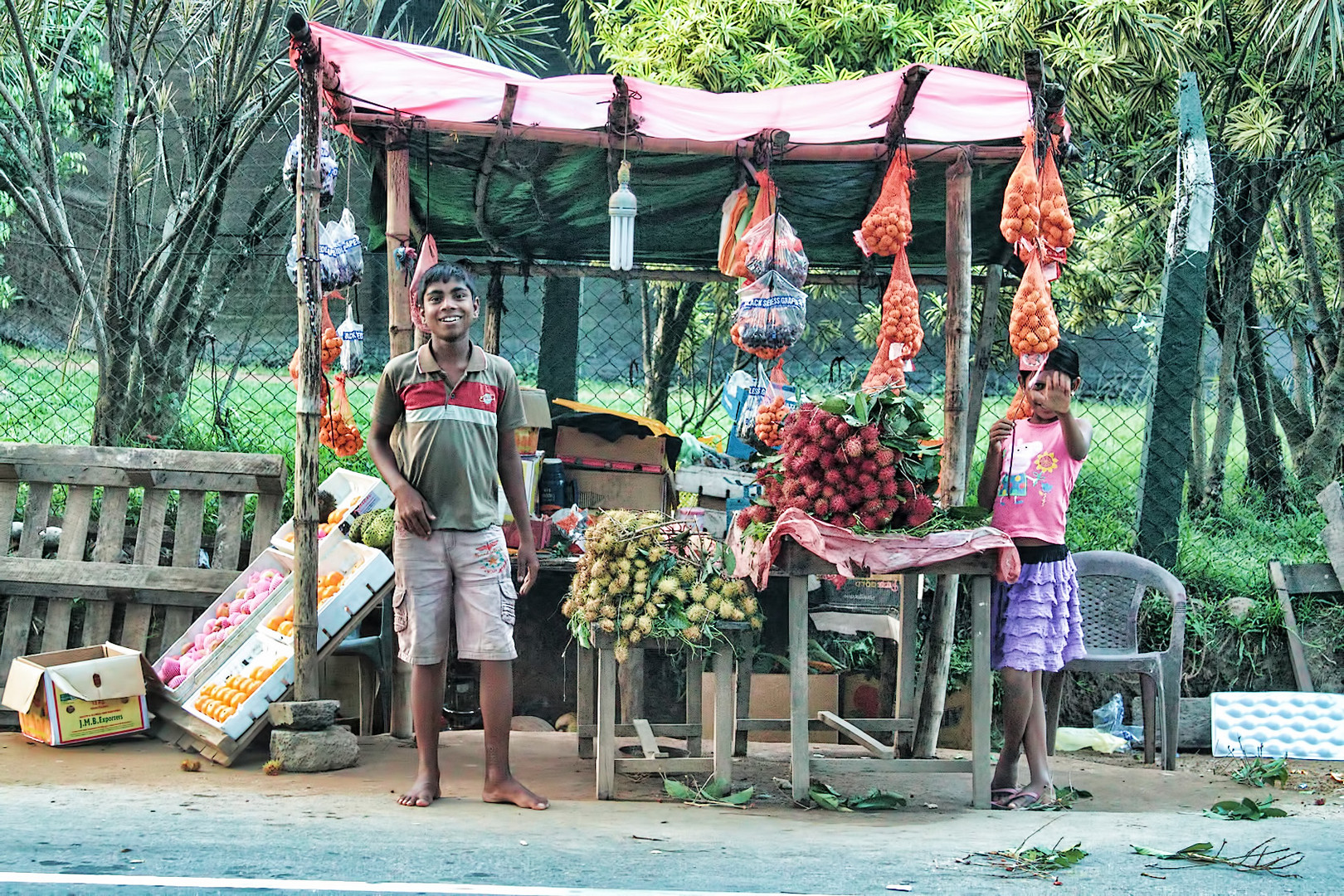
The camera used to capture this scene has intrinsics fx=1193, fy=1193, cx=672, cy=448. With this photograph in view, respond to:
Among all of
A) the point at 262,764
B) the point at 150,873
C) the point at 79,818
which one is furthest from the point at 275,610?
the point at 150,873

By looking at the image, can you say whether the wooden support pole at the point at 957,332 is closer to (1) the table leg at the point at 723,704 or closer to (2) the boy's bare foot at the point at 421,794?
(1) the table leg at the point at 723,704

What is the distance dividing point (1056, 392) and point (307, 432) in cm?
304

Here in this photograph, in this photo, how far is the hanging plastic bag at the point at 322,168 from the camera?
497cm

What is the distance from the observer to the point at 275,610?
5.31 metres

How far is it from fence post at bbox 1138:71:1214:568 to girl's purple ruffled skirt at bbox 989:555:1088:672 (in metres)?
1.92

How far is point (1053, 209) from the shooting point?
195 inches

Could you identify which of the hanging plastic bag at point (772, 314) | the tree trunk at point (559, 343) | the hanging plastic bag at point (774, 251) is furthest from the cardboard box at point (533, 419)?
the tree trunk at point (559, 343)

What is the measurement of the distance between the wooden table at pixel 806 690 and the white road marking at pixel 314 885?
1350mm

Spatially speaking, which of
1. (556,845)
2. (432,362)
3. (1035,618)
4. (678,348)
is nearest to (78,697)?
(432,362)

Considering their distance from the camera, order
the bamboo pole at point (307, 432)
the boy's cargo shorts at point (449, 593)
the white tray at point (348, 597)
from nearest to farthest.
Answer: the boy's cargo shorts at point (449, 593) → the bamboo pole at point (307, 432) → the white tray at point (348, 597)

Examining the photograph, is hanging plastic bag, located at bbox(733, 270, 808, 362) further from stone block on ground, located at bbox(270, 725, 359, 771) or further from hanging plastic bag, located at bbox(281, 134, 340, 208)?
stone block on ground, located at bbox(270, 725, 359, 771)

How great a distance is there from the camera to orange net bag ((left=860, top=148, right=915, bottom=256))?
5469 millimetres

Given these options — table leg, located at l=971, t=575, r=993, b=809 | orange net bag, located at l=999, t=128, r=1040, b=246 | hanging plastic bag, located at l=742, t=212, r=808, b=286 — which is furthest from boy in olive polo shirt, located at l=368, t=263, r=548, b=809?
orange net bag, located at l=999, t=128, r=1040, b=246

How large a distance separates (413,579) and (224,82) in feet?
16.6
